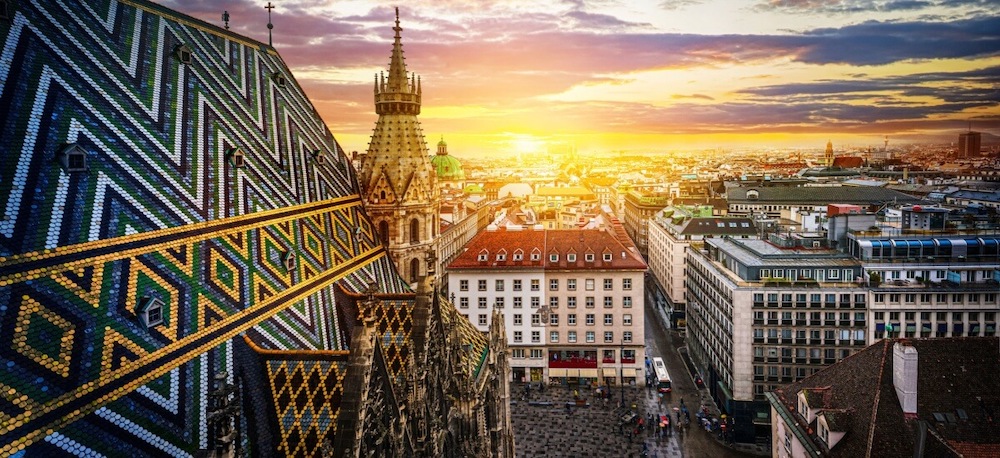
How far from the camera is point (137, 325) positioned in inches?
627

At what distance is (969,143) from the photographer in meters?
114

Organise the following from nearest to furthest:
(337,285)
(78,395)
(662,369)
Answer: 1. (78,395)
2. (337,285)
3. (662,369)

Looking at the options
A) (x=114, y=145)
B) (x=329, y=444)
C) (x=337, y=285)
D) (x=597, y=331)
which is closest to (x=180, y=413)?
(x=329, y=444)

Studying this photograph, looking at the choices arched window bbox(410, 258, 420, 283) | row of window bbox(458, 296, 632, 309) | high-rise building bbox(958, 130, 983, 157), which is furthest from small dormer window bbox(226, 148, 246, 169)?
high-rise building bbox(958, 130, 983, 157)

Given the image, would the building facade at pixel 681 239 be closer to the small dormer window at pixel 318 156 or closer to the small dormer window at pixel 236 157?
the small dormer window at pixel 318 156

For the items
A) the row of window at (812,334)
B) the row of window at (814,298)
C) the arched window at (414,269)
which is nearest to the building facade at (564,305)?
the row of window at (814,298)

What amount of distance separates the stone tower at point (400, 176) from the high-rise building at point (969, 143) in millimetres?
96890

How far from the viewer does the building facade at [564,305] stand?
217 ft

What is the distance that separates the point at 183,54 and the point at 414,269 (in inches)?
900

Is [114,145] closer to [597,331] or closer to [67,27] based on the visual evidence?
[67,27]

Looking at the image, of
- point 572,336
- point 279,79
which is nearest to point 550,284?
point 572,336

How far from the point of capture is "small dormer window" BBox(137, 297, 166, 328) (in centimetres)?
1606

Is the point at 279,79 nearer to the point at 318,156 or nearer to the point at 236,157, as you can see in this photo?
the point at 318,156

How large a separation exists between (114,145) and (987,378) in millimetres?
40228
